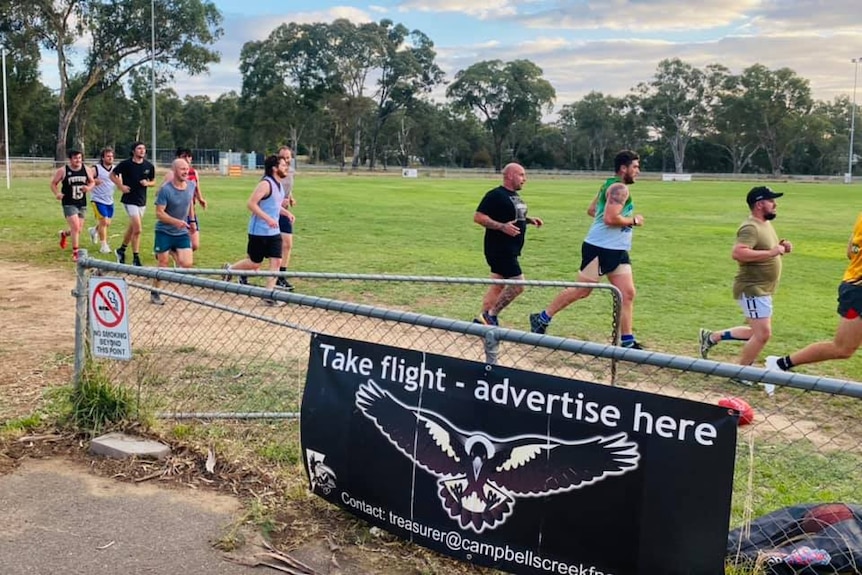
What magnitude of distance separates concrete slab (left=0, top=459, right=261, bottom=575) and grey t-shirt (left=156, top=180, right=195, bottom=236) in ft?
17.7

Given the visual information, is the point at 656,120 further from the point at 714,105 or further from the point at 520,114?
the point at 520,114

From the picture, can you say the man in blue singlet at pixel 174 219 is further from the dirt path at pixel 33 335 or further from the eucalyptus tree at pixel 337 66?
the eucalyptus tree at pixel 337 66

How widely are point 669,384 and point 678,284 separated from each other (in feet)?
19.5

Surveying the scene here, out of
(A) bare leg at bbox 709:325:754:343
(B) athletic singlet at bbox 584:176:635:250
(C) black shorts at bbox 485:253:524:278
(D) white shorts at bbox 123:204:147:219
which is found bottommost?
(A) bare leg at bbox 709:325:754:343

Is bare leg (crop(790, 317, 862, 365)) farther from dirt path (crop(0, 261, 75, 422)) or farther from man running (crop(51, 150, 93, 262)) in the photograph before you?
man running (crop(51, 150, 93, 262))

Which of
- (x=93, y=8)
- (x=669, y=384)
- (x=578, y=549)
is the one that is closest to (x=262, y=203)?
(x=669, y=384)

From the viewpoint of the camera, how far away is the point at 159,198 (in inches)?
367

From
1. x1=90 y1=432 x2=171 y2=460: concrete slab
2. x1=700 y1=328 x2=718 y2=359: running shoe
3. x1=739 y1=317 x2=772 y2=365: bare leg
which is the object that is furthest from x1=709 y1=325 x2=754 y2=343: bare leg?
x1=90 y1=432 x2=171 y2=460: concrete slab

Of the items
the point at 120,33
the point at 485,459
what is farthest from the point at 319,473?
the point at 120,33

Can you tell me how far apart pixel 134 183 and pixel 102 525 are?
945 centimetres

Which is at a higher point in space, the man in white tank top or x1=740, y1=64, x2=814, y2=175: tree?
x1=740, y1=64, x2=814, y2=175: tree

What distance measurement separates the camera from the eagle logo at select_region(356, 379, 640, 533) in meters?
Answer: 3.00

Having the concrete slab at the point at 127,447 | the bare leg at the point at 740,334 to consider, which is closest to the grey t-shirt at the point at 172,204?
the concrete slab at the point at 127,447

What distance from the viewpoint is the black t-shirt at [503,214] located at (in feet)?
26.6
